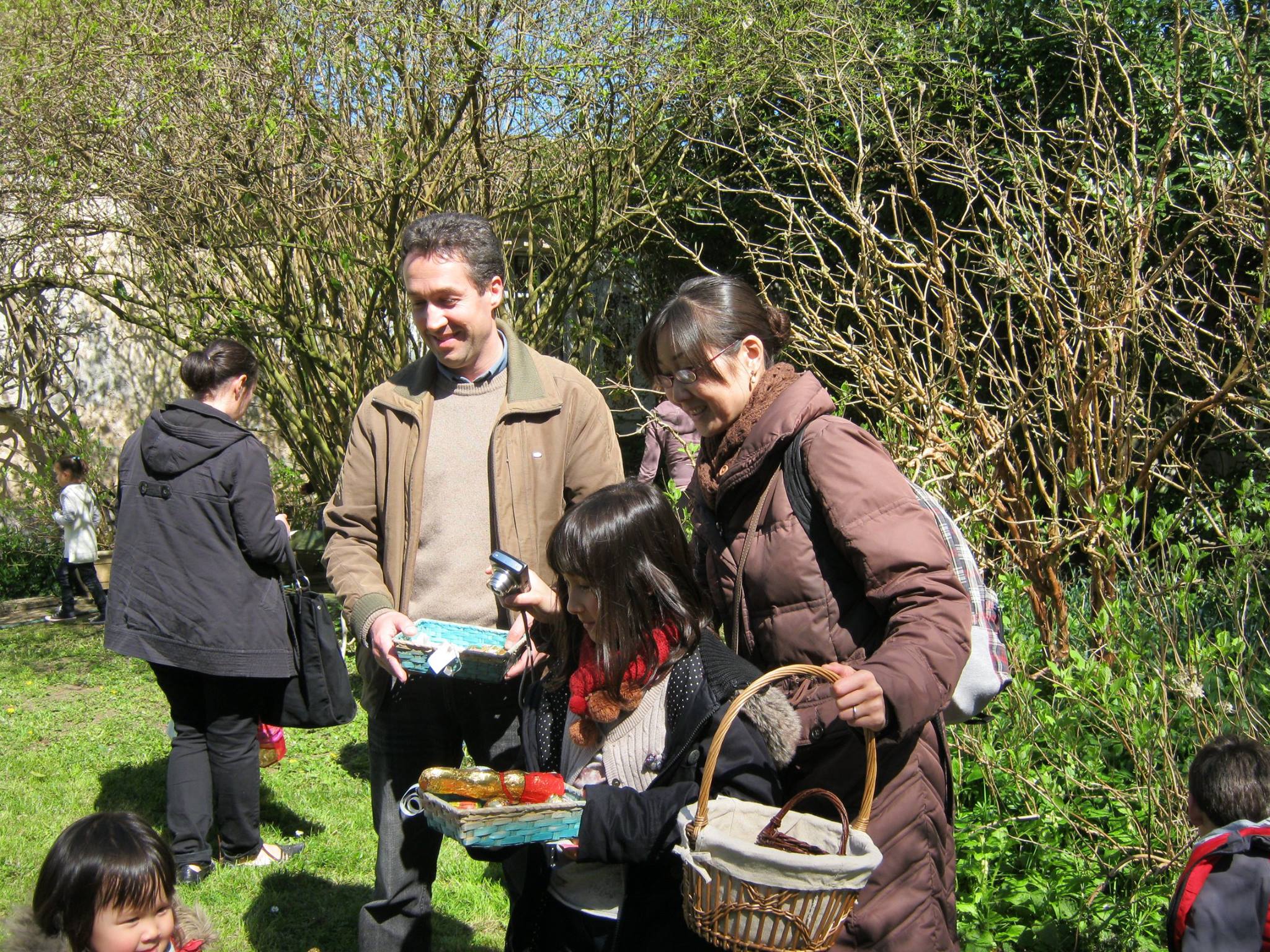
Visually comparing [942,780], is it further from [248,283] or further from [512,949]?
[248,283]

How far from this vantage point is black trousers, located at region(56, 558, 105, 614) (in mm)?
9805

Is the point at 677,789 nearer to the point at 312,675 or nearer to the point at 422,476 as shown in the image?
the point at 422,476

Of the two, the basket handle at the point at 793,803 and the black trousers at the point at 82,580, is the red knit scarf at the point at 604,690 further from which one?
the black trousers at the point at 82,580

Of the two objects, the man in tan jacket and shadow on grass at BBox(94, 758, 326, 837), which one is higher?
the man in tan jacket

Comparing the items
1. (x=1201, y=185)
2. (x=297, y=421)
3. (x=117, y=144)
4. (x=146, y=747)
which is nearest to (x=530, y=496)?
(x=146, y=747)

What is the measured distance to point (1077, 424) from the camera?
438cm

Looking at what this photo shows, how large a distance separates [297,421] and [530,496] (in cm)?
669

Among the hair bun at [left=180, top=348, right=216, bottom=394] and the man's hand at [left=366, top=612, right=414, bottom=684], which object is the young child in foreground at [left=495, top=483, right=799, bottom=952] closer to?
the man's hand at [left=366, top=612, right=414, bottom=684]

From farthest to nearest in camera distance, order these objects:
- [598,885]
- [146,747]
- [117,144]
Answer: [117,144], [146,747], [598,885]

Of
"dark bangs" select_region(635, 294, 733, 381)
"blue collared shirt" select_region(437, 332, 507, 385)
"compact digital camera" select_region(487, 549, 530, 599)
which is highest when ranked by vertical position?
"dark bangs" select_region(635, 294, 733, 381)

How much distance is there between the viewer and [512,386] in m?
2.83

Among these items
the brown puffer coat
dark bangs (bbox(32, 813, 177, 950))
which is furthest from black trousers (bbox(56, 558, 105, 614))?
the brown puffer coat

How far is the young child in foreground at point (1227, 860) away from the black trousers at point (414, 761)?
60.7 inches

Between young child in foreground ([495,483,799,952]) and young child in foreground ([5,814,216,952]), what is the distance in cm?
69
